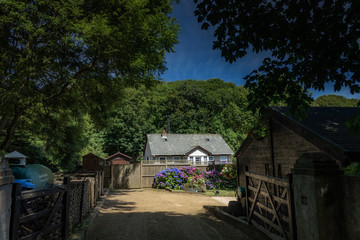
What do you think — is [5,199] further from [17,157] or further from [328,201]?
[328,201]

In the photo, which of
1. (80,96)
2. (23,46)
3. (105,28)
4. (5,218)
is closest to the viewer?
(5,218)

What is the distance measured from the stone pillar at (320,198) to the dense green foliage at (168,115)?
127ft

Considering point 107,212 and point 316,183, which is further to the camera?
point 107,212

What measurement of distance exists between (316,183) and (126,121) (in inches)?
1728

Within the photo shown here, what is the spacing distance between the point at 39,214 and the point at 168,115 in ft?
161

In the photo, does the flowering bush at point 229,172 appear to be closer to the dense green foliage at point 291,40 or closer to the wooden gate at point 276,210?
the wooden gate at point 276,210

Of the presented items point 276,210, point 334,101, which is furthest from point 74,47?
point 334,101

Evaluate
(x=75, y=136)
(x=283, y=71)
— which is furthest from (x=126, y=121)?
(x=283, y=71)

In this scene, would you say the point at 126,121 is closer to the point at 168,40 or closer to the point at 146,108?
the point at 146,108

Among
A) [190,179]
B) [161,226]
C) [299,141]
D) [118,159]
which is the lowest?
[161,226]

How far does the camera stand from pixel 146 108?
50.6 metres

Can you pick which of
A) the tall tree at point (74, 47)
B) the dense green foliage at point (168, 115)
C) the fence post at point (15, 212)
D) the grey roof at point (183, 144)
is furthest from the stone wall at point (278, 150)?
the dense green foliage at point (168, 115)

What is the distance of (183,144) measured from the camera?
37250 mm

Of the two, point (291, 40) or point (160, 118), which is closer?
point (291, 40)
